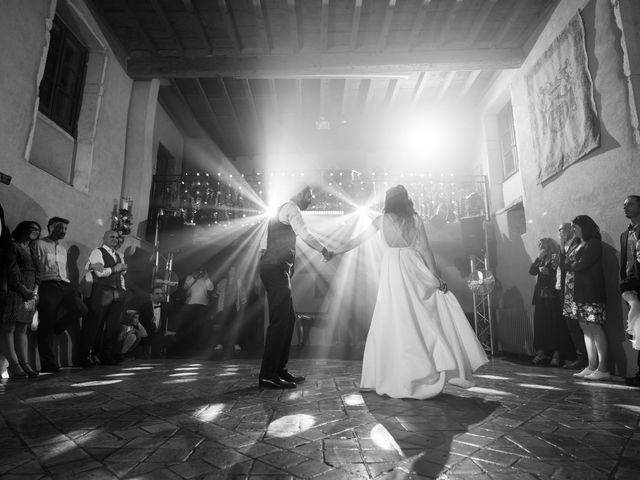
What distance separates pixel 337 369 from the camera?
511 centimetres

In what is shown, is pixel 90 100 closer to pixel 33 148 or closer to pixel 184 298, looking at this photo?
pixel 33 148

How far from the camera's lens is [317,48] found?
821 cm

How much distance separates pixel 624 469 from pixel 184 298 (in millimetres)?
8726

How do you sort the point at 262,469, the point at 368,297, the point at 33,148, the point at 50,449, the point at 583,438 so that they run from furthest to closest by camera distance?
1. the point at 368,297
2. the point at 33,148
3. the point at 583,438
4. the point at 50,449
5. the point at 262,469

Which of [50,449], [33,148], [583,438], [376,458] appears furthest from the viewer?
[33,148]

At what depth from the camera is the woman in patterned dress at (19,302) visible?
4188 mm

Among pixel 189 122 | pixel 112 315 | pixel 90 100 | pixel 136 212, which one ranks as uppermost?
pixel 189 122

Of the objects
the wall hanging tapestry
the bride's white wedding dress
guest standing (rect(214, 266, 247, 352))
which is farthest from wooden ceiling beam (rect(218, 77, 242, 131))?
the bride's white wedding dress

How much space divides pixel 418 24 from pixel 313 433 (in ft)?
25.5

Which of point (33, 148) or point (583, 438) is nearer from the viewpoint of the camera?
point (583, 438)

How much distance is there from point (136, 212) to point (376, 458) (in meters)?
7.76

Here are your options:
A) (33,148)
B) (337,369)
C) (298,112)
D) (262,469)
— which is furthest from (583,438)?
(298,112)

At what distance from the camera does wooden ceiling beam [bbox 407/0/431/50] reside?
6.89 meters

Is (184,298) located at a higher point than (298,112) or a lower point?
lower
